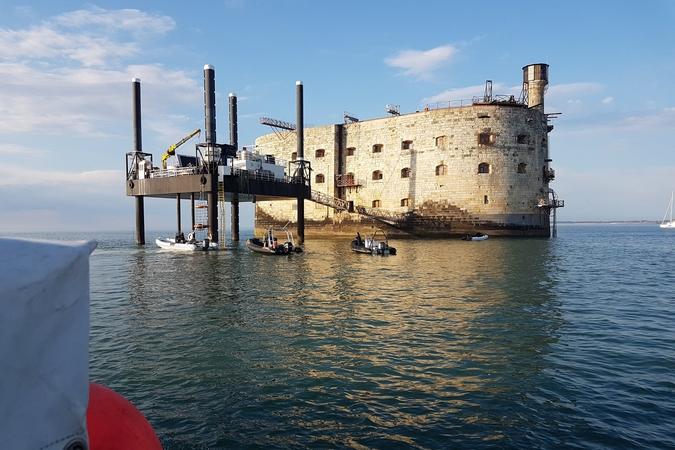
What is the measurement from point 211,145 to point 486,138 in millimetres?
33122

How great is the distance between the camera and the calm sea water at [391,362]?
20.8 feet

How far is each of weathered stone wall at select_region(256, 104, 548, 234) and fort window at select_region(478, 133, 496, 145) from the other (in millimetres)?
121

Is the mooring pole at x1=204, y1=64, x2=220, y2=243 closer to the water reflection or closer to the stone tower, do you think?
the water reflection

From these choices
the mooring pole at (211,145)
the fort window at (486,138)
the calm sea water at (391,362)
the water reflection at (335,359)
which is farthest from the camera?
the fort window at (486,138)

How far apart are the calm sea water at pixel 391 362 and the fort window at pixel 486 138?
34027 mm

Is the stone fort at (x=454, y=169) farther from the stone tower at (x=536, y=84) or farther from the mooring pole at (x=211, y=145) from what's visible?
the mooring pole at (x=211, y=145)

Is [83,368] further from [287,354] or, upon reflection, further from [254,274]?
[254,274]

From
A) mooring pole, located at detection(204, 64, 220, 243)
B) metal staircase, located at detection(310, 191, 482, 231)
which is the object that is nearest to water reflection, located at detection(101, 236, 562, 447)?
mooring pole, located at detection(204, 64, 220, 243)

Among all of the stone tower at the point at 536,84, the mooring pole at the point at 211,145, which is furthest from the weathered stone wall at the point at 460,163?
the mooring pole at the point at 211,145

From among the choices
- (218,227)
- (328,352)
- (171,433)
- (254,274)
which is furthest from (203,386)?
(218,227)

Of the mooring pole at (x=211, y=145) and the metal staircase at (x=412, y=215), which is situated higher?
the mooring pole at (x=211, y=145)

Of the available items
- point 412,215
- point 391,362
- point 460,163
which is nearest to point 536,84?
point 460,163

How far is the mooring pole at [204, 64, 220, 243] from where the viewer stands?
110ft

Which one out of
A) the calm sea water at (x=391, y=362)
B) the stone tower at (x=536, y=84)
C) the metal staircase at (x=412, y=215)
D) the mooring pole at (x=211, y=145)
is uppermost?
the stone tower at (x=536, y=84)
